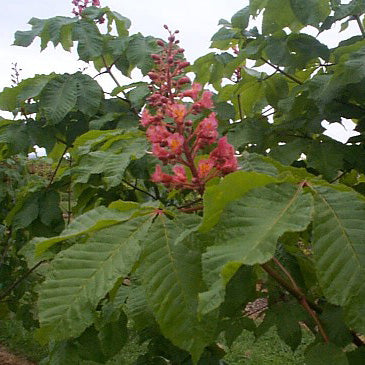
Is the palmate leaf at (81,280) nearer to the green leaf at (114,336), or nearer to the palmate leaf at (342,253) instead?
the palmate leaf at (342,253)

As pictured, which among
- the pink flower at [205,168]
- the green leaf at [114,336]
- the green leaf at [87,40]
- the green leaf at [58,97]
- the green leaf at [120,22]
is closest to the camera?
the pink flower at [205,168]

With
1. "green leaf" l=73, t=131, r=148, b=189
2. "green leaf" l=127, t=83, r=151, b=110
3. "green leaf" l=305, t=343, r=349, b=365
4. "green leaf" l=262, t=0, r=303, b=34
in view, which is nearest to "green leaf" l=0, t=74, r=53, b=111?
"green leaf" l=127, t=83, r=151, b=110

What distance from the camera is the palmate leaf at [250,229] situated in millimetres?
707

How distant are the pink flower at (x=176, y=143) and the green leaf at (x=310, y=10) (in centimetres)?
87

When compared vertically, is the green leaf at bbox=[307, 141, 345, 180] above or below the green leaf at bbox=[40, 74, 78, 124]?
below

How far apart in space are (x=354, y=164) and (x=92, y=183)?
97 centimetres

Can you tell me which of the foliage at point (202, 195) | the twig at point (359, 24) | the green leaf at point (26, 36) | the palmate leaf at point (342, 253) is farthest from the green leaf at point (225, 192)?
the green leaf at point (26, 36)

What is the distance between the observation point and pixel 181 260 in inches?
35.2

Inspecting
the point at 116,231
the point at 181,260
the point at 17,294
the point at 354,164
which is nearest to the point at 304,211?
the point at 181,260

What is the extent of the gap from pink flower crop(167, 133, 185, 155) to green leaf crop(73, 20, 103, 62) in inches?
49.3

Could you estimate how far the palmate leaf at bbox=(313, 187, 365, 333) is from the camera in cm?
79

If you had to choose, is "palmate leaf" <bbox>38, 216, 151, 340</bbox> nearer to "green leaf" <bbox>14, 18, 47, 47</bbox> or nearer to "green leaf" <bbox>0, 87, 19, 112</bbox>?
"green leaf" <bbox>0, 87, 19, 112</bbox>

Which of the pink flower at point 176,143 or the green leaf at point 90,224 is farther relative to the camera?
the pink flower at point 176,143

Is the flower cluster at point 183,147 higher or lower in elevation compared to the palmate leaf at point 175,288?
higher
